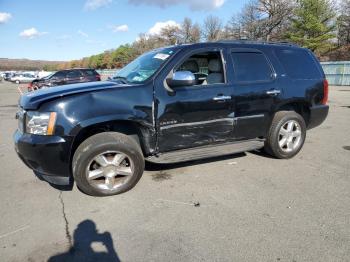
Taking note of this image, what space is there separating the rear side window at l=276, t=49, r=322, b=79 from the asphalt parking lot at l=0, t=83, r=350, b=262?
1.53 m

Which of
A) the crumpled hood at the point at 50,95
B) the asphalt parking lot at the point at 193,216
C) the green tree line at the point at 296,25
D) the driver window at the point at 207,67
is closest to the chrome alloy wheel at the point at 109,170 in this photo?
the asphalt parking lot at the point at 193,216

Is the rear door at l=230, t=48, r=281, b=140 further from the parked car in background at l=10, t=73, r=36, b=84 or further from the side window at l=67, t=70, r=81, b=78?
the parked car in background at l=10, t=73, r=36, b=84

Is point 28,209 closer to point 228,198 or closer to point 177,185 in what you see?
point 177,185

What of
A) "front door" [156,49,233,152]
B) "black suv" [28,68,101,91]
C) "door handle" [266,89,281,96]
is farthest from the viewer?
"black suv" [28,68,101,91]

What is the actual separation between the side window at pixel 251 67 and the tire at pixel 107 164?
196cm

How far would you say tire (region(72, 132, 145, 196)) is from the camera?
3.93 m

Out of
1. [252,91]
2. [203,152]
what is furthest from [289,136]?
[203,152]

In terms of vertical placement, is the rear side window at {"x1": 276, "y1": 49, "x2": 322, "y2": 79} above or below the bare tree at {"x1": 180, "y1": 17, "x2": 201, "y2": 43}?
below

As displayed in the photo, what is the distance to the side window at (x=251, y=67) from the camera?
4.86 m

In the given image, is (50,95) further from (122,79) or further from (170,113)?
(170,113)

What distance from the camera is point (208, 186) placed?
4387 millimetres

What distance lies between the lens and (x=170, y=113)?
4.31m

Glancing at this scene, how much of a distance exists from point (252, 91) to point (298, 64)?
129 cm

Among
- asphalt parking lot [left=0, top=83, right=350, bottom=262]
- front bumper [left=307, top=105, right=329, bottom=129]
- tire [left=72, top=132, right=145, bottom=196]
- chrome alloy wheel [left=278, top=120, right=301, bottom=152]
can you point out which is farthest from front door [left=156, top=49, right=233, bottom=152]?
front bumper [left=307, top=105, right=329, bottom=129]
